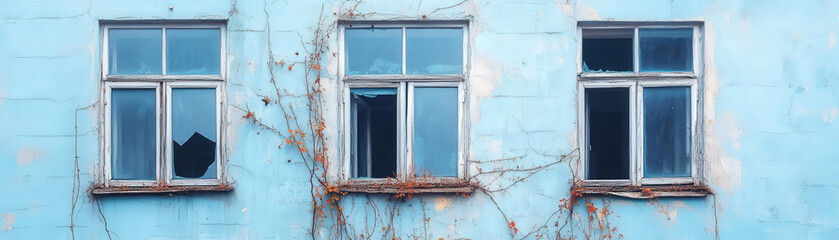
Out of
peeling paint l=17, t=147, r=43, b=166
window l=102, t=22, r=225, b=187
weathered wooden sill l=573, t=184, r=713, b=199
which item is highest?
window l=102, t=22, r=225, b=187

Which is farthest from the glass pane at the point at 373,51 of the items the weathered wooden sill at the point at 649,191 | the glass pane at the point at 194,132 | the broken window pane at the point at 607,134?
the weathered wooden sill at the point at 649,191

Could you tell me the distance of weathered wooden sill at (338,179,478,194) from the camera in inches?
212

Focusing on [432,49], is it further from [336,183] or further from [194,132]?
[194,132]

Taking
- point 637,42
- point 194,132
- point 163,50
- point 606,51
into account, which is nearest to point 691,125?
point 637,42

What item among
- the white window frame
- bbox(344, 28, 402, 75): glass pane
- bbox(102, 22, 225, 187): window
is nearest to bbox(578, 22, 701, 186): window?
bbox(344, 28, 402, 75): glass pane

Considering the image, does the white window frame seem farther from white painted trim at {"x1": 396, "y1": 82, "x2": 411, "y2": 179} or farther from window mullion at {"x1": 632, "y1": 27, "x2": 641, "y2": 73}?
window mullion at {"x1": 632, "y1": 27, "x2": 641, "y2": 73}

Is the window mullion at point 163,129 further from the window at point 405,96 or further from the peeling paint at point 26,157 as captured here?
the window at point 405,96

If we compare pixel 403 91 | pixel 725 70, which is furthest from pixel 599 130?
pixel 403 91

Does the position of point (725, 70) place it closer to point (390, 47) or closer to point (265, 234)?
point (390, 47)

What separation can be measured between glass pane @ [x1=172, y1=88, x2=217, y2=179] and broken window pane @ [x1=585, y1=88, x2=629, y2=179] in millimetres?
2969

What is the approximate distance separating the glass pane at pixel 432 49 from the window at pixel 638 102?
0.99 meters

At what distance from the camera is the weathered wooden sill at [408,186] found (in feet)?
17.7

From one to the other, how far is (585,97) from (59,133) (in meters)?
4.08

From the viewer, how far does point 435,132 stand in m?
5.58
